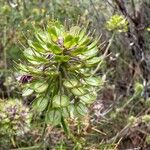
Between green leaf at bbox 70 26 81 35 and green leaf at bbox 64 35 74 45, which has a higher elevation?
green leaf at bbox 70 26 81 35

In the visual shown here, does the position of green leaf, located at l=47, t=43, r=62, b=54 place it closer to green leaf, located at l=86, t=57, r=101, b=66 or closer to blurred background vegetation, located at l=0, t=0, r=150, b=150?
green leaf, located at l=86, t=57, r=101, b=66

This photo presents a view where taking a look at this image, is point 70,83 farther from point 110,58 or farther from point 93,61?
point 110,58

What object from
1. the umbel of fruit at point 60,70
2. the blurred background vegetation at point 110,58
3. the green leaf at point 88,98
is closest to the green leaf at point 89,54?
the umbel of fruit at point 60,70

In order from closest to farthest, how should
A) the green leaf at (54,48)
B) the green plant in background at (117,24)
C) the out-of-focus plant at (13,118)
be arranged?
the green leaf at (54,48) → the out-of-focus plant at (13,118) → the green plant in background at (117,24)


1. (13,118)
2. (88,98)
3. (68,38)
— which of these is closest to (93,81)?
(88,98)

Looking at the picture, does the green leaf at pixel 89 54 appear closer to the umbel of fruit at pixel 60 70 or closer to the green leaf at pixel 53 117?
the umbel of fruit at pixel 60 70

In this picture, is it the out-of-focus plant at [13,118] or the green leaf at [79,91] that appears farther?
the out-of-focus plant at [13,118]

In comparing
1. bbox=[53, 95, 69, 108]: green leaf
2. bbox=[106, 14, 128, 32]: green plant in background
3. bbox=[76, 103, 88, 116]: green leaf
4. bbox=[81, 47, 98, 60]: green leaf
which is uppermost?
bbox=[106, 14, 128, 32]: green plant in background

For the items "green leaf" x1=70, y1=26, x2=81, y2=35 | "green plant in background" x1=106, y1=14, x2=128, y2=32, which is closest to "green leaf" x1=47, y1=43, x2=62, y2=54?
"green leaf" x1=70, y1=26, x2=81, y2=35
